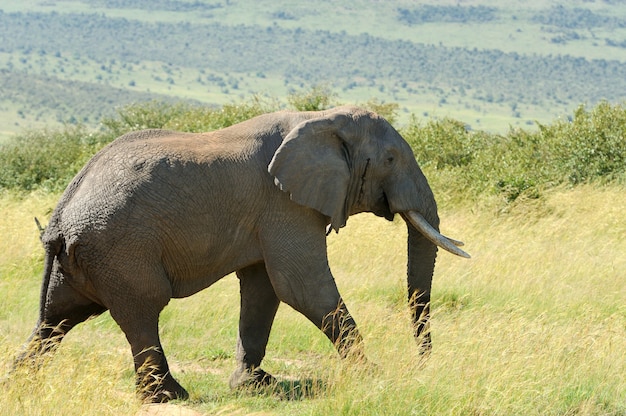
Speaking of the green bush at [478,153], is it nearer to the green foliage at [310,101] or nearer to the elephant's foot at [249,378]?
the green foliage at [310,101]

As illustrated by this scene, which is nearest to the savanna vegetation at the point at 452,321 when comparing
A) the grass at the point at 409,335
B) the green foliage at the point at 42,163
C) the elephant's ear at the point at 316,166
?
the grass at the point at 409,335

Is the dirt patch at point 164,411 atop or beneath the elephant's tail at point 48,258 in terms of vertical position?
beneath

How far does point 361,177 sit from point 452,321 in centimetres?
224

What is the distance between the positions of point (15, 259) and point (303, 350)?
14.6 feet

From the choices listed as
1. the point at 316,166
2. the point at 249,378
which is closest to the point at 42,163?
the point at 249,378

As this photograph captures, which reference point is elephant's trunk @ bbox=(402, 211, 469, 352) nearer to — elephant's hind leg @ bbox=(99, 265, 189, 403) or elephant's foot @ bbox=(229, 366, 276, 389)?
elephant's foot @ bbox=(229, 366, 276, 389)

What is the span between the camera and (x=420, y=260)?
27.5 ft

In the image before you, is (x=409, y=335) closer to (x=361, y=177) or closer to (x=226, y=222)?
(x=361, y=177)

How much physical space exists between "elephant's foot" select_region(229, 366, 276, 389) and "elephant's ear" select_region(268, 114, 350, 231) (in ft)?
4.19

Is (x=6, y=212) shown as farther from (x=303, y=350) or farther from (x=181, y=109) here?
(x=181, y=109)

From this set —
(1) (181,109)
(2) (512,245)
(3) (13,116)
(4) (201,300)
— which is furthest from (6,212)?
(3) (13,116)

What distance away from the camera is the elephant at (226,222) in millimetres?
7273

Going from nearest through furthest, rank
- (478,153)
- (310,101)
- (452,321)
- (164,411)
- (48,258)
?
(164,411)
(48,258)
(452,321)
(478,153)
(310,101)

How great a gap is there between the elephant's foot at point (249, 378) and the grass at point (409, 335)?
0.45ft
